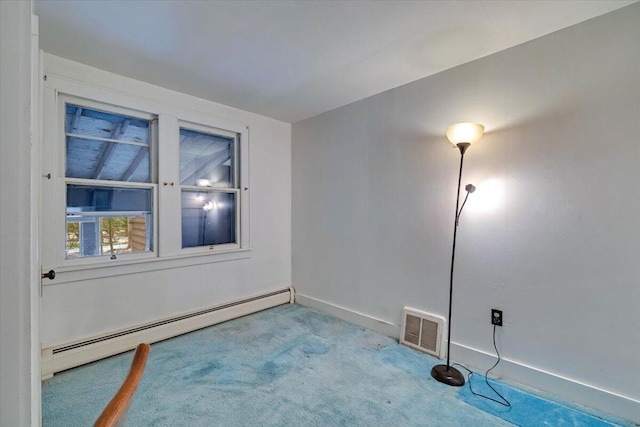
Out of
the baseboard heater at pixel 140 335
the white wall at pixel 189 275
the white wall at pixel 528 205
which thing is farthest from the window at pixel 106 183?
the white wall at pixel 528 205

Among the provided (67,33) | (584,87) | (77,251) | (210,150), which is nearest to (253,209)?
(210,150)

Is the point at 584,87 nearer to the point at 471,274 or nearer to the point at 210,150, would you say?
the point at 471,274

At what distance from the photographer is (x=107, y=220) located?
257 centimetres

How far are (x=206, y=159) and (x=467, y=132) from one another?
2.62 meters

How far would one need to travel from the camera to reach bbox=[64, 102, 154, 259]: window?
2.39 meters

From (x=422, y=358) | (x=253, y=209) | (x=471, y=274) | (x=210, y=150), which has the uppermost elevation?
(x=210, y=150)

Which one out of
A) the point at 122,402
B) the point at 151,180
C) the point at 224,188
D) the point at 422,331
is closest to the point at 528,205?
the point at 422,331

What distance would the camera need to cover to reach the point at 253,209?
3525 millimetres

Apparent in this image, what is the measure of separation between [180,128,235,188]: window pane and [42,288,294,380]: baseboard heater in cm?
138

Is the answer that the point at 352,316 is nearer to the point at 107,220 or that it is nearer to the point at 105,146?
the point at 107,220

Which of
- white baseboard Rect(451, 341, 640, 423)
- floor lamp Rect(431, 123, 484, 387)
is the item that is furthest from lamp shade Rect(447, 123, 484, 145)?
white baseboard Rect(451, 341, 640, 423)

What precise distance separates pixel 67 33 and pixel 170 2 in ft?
2.89

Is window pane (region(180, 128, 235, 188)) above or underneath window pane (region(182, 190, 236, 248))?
above

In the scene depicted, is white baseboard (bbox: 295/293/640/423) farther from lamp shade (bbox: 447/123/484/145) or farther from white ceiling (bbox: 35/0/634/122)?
white ceiling (bbox: 35/0/634/122)
